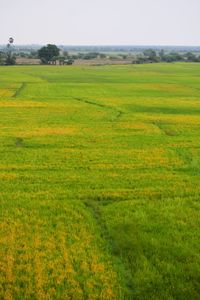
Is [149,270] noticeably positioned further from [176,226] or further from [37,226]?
[37,226]

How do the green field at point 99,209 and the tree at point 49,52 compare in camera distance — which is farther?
the tree at point 49,52

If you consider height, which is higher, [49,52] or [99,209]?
[49,52]

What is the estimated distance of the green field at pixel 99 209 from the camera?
10.4m

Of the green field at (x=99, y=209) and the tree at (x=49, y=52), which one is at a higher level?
the tree at (x=49, y=52)

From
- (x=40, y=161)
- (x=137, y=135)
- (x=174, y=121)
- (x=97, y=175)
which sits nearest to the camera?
(x=97, y=175)

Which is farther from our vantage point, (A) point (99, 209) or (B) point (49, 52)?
(B) point (49, 52)

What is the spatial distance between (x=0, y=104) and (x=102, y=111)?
29.0 feet

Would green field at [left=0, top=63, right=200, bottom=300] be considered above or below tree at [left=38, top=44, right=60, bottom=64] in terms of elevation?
below

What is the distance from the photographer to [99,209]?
14.9 m

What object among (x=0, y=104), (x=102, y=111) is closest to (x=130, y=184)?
(x=102, y=111)

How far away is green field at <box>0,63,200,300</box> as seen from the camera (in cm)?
1038

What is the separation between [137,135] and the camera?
88.7ft

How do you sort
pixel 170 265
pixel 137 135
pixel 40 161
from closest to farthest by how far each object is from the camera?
pixel 170 265
pixel 40 161
pixel 137 135

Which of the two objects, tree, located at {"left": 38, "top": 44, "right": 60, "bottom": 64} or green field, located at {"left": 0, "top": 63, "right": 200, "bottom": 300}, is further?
Answer: tree, located at {"left": 38, "top": 44, "right": 60, "bottom": 64}
